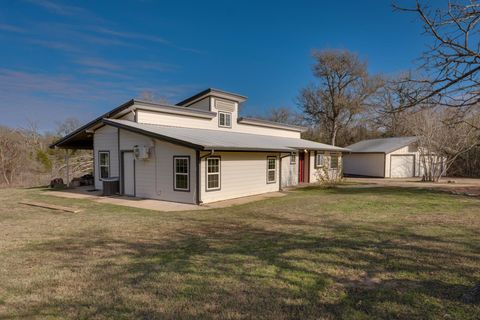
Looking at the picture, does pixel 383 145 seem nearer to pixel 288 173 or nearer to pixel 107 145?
pixel 288 173

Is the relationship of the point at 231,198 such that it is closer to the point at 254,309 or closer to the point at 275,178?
the point at 275,178

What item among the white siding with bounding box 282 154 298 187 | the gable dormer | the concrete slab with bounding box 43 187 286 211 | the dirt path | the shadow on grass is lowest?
the shadow on grass

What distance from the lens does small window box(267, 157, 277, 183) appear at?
48.7 feet

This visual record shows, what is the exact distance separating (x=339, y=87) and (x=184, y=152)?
83.4 feet

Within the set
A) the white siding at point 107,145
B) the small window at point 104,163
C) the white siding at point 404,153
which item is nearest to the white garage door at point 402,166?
the white siding at point 404,153

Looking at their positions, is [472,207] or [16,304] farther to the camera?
[472,207]

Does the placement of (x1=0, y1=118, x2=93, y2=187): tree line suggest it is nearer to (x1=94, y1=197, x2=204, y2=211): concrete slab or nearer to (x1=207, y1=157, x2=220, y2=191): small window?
(x1=94, y1=197, x2=204, y2=211): concrete slab

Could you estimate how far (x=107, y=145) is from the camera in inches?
552

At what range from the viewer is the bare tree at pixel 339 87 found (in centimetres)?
3086

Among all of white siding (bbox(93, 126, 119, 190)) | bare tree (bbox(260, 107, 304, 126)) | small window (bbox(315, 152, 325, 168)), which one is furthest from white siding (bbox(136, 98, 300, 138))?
bare tree (bbox(260, 107, 304, 126))

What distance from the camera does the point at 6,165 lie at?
22031 millimetres

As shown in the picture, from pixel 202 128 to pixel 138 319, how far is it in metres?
13.1

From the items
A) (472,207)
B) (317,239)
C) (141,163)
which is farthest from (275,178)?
(317,239)

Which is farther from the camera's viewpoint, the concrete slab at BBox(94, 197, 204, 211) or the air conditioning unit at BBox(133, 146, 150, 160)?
the air conditioning unit at BBox(133, 146, 150, 160)
